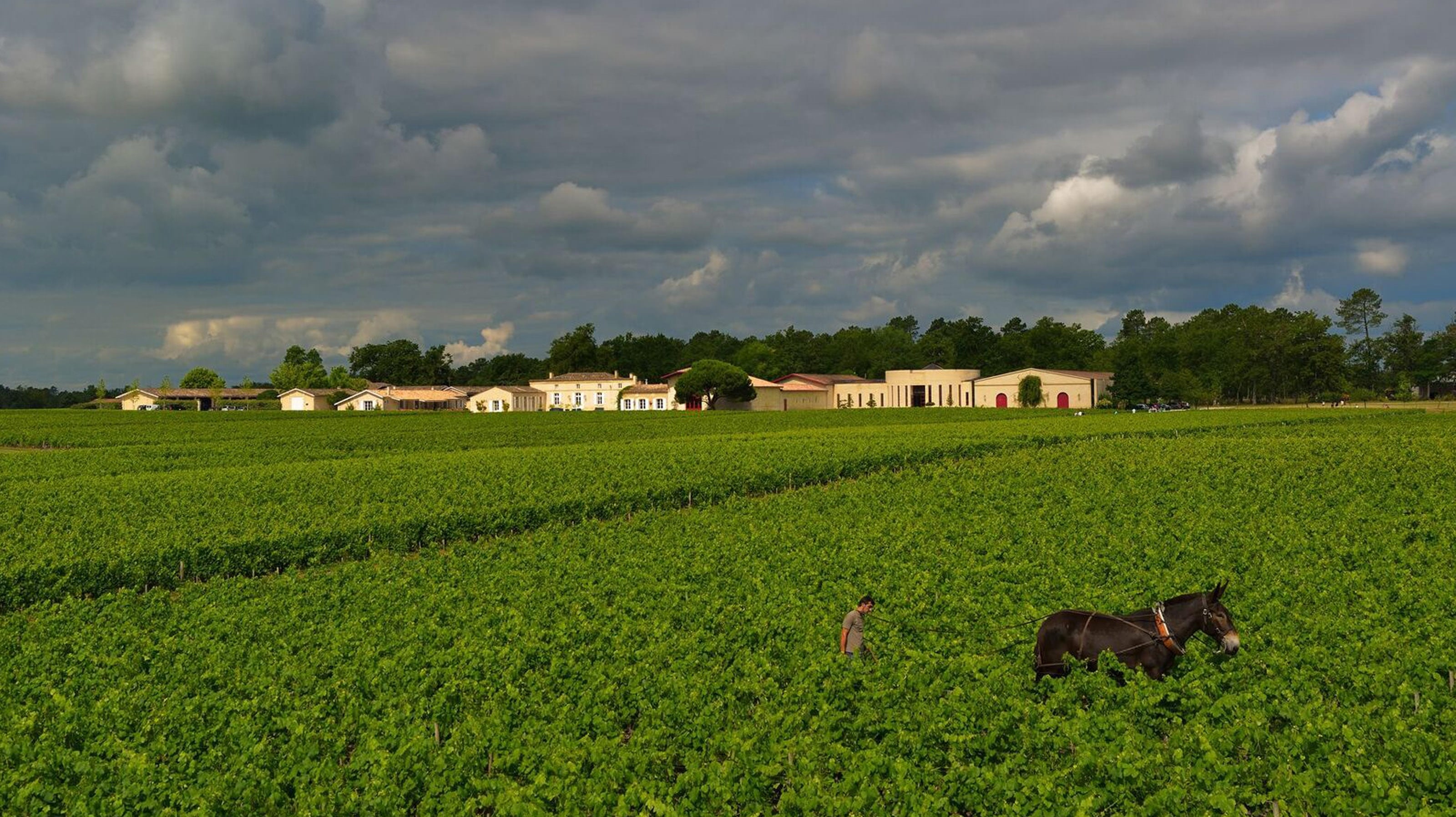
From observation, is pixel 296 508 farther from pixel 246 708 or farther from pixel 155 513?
pixel 246 708

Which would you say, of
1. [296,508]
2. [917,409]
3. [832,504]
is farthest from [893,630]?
[917,409]

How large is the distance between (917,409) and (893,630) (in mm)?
95774

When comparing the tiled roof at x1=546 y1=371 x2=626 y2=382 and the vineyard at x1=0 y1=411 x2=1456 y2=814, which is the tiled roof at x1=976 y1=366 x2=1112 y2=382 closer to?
the tiled roof at x1=546 y1=371 x2=626 y2=382

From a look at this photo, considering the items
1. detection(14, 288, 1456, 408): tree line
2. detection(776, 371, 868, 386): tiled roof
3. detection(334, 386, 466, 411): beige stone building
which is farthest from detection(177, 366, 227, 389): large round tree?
detection(776, 371, 868, 386): tiled roof

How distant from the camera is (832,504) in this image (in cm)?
3025

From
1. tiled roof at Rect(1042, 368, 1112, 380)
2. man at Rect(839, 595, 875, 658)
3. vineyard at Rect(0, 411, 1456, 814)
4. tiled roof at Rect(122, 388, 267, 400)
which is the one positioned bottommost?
vineyard at Rect(0, 411, 1456, 814)

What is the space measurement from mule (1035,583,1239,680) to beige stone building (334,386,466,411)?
133m

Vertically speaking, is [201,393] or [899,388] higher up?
[201,393]

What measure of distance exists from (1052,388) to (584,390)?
65.7m

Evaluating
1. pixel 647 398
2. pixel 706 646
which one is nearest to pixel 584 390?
pixel 647 398

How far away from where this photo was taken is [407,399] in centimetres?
14238

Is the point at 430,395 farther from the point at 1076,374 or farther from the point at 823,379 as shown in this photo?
the point at 1076,374

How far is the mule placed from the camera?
1115cm

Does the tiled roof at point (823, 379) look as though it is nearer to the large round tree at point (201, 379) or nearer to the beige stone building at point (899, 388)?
the beige stone building at point (899, 388)
